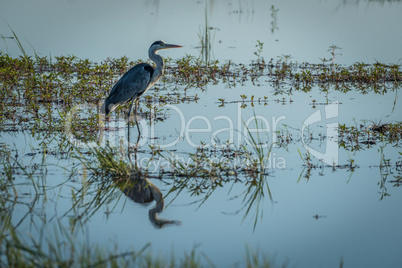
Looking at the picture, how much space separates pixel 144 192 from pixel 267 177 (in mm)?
1347

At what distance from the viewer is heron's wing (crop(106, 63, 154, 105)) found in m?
8.76

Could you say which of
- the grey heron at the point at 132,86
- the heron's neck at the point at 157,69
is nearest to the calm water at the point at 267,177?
the grey heron at the point at 132,86

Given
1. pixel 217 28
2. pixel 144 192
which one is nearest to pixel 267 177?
pixel 144 192

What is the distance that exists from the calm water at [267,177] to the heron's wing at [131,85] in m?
0.43

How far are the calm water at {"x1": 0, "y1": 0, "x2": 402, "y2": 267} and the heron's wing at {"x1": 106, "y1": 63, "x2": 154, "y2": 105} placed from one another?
43cm

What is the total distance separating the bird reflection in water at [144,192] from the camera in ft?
19.4

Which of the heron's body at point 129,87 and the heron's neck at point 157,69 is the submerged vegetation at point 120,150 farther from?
the heron's neck at point 157,69

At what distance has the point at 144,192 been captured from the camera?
6.27 meters

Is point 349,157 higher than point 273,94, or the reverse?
point 273,94

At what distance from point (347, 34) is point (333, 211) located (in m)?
11.1

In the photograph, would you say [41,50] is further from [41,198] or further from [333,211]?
[333,211]

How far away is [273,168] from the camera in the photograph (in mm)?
6977

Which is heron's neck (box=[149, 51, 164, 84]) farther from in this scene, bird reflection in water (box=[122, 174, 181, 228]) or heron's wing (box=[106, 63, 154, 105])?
bird reflection in water (box=[122, 174, 181, 228])

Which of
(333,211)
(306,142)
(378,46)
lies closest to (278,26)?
(378,46)
